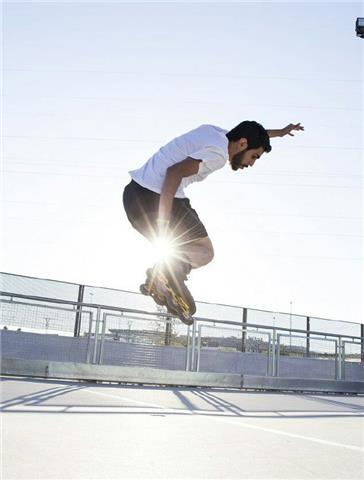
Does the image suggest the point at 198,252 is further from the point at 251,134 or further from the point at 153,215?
the point at 251,134

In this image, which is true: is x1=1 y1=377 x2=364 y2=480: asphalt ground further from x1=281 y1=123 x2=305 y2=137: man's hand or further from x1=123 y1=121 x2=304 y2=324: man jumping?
x1=281 y1=123 x2=305 y2=137: man's hand

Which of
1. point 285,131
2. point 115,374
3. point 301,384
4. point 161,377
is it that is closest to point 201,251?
point 285,131

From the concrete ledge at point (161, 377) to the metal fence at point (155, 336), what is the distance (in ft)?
0.74

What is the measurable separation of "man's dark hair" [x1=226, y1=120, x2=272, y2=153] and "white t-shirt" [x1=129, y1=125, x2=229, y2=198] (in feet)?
0.20

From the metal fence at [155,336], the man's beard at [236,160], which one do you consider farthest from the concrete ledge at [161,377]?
the man's beard at [236,160]

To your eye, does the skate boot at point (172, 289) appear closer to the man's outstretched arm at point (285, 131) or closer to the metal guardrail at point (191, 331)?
the man's outstretched arm at point (285, 131)

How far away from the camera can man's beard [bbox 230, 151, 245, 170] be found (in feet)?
9.95

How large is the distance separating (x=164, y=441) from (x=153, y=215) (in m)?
1.62

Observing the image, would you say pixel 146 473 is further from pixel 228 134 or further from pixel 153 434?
pixel 228 134

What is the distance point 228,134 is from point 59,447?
199 centimetres

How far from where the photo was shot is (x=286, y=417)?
619 centimetres

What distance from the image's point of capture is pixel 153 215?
3.05 metres

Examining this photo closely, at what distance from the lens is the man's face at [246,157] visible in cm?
A: 302

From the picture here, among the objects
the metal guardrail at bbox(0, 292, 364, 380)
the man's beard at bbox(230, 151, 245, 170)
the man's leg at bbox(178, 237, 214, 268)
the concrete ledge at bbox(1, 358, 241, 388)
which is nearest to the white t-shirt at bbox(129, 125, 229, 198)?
the man's beard at bbox(230, 151, 245, 170)
